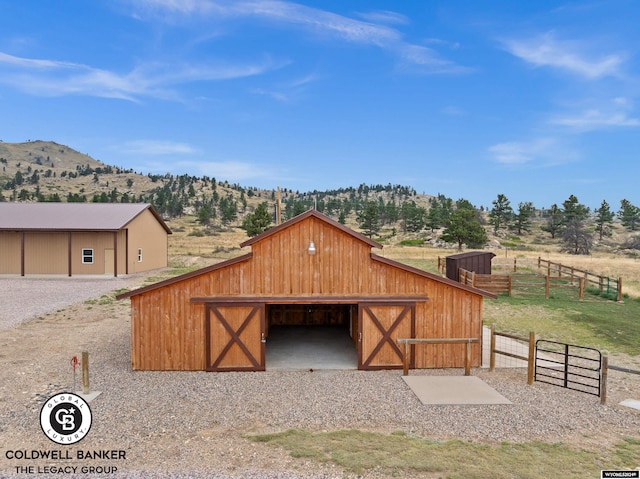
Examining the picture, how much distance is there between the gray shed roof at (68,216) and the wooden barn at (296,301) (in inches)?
914

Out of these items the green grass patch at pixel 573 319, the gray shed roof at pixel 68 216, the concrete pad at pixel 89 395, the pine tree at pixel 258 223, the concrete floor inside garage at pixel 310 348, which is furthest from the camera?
the pine tree at pixel 258 223

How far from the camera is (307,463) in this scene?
6.99 meters

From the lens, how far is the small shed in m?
28.6

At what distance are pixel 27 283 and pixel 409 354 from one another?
96.5 feet

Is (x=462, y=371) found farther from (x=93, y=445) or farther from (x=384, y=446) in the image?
(x=93, y=445)

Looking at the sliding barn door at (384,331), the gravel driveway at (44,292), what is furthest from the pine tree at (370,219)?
the sliding barn door at (384,331)

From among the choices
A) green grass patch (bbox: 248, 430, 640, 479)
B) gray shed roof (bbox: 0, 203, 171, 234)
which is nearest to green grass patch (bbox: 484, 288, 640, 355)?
green grass patch (bbox: 248, 430, 640, 479)

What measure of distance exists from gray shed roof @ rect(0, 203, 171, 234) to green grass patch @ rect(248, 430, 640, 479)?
29615mm

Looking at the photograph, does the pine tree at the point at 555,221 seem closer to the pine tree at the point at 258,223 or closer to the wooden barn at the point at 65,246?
the pine tree at the point at 258,223

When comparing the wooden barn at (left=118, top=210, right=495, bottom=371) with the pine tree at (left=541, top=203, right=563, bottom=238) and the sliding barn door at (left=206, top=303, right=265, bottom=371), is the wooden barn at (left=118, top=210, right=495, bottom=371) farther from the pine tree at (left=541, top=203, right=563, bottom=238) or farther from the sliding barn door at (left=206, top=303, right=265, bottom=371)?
the pine tree at (left=541, top=203, right=563, bottom=238)

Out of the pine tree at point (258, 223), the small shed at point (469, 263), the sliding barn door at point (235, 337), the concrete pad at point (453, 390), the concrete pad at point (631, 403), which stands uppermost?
the pine tree at point (258, 223)

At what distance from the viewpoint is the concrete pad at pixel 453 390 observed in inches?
398

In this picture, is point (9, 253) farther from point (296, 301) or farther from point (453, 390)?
point (453, 390)

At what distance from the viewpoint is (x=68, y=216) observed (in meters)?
35.0
